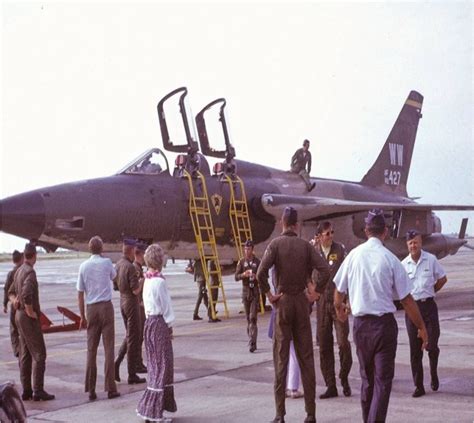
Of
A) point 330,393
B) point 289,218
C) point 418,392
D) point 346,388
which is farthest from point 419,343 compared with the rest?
point 289,218

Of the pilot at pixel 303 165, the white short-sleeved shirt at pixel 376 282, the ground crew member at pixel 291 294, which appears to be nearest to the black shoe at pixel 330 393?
the ground crew member at pixel 291 294

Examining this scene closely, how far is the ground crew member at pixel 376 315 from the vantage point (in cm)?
568

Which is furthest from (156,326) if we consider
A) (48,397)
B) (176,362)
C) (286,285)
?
(176,362)

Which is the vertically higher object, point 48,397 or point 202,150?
point 202,150

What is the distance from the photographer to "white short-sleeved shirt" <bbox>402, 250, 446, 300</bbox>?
782cm

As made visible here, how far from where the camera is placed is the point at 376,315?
5.78 metres

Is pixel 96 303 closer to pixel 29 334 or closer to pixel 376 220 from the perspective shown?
pixel 29 334

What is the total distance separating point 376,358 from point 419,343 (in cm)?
206

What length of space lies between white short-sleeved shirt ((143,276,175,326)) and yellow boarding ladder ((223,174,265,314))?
29.2ft

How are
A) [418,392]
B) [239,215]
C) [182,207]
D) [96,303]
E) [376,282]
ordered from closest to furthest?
[376,282] → [418,392] → [96,303] → [182,207] → [239,215]

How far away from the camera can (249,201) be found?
1639 cm

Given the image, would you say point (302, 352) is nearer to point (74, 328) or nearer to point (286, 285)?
point (286, 285)

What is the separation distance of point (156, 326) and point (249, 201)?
961cm

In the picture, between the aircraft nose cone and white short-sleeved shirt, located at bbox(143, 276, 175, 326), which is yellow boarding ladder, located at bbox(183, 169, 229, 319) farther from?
white short-sleeved shirt, located at bbox(143, 276, 175, 326)
